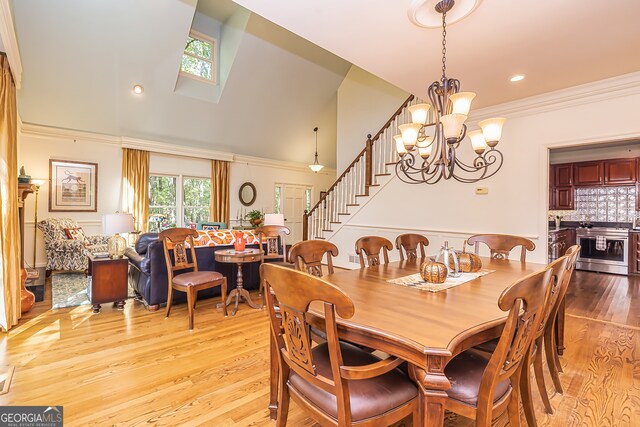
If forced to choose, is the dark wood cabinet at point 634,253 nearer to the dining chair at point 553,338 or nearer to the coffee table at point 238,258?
the dining chair at point 553,338

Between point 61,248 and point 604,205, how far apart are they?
10107mm

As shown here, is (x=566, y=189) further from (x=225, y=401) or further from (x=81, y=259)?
(x=81, y=259)

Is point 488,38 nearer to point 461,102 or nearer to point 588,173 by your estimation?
point 461,102

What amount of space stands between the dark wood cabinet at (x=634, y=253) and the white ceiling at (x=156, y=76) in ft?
21.6

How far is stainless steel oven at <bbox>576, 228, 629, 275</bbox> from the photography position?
5465mm

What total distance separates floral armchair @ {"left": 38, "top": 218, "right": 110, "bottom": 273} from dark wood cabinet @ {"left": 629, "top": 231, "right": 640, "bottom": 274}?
9515mm

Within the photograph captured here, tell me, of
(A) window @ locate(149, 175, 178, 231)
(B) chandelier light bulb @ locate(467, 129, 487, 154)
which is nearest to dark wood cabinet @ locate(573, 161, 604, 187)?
(B) chandelier light bulb @ locate(467, 129, 487, 154)

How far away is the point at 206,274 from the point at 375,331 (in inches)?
105

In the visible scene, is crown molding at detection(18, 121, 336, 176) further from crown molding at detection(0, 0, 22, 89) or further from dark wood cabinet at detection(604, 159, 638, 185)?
dark wood cabinet at detection(604, 159, 638, 185)

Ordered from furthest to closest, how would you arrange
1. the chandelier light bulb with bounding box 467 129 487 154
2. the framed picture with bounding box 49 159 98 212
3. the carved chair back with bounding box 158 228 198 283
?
the framed picture with bounding box 49 159 98 212 → the carved chair back with bounding box 158 228 198 283 → the chandelier light bulb with bounding box 467 129 487 154

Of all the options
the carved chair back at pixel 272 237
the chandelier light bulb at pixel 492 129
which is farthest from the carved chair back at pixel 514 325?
the carved chair back at pixel 272 237

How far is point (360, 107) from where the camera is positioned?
6.66 metres

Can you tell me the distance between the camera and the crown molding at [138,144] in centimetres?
562

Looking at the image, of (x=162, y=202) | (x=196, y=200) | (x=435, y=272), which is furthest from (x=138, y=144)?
(x=435, y=272)
